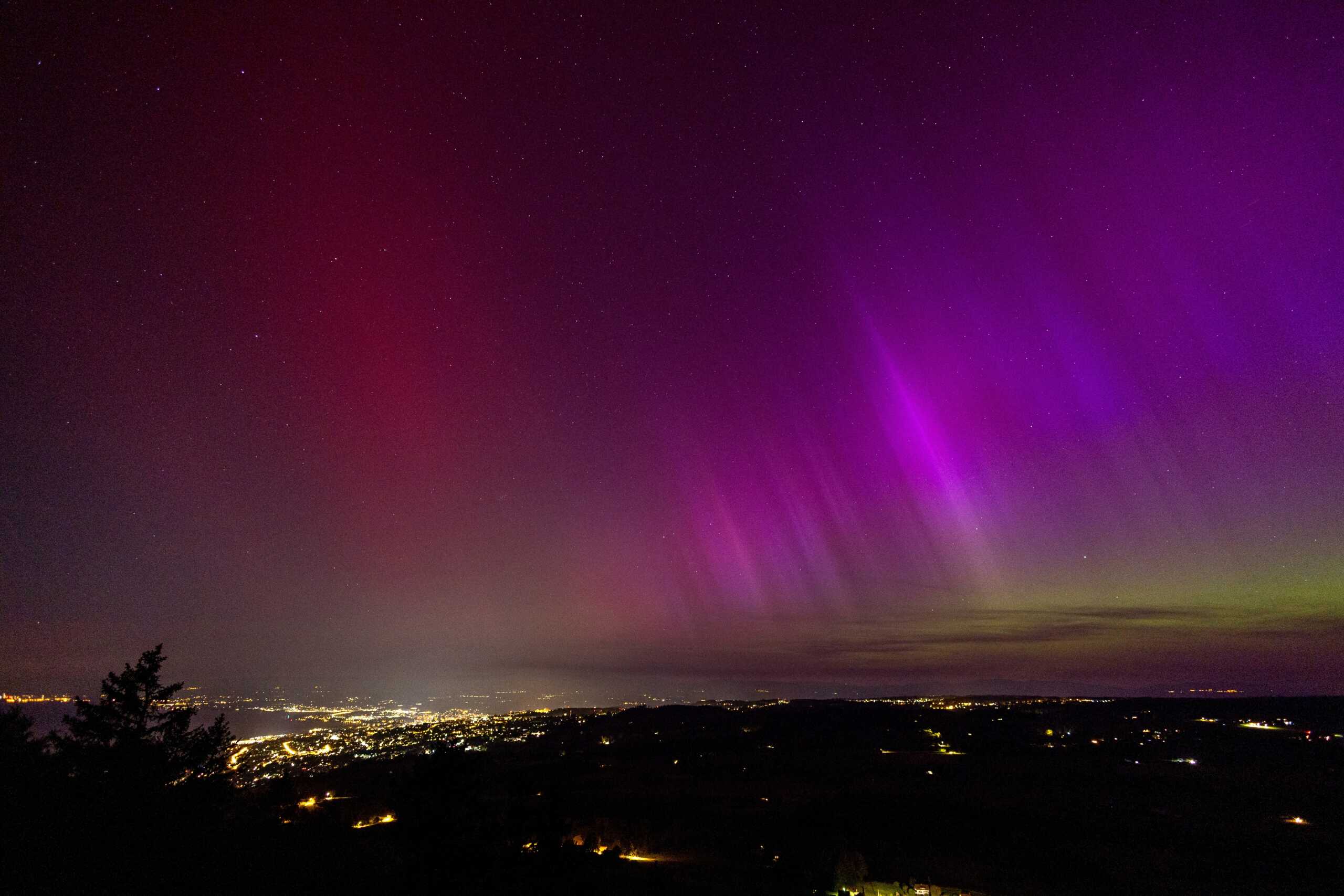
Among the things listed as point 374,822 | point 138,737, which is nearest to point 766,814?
point 374,822

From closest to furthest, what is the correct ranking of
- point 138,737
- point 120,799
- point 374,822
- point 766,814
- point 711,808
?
point 120,799 < point 138,737 < point 374,822 < point 766,814 < point 711,808

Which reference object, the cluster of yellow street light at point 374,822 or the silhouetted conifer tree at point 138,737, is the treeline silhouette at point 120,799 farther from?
the cluster of yellow street light at point 374,822

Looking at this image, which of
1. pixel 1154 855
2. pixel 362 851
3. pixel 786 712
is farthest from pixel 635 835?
pixel 786 712

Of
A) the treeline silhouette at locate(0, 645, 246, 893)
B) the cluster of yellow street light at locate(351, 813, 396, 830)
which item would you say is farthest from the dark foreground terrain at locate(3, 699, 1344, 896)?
the cluster of yellow street light at locate(351, 813, 396, 830)

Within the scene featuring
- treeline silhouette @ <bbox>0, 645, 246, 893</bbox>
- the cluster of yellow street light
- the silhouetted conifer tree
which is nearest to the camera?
treeline silhouette @ <bbox>0, 645, 246, 893</bbox>

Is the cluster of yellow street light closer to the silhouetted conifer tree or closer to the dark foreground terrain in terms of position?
the dark foreground terrain

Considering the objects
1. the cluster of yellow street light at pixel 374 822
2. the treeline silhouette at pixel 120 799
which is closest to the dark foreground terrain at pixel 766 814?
the treeline silhouette at pixel 120 799

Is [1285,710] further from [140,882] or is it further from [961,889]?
[140,882]

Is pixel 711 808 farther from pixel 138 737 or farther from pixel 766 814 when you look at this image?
pixel 138 737
